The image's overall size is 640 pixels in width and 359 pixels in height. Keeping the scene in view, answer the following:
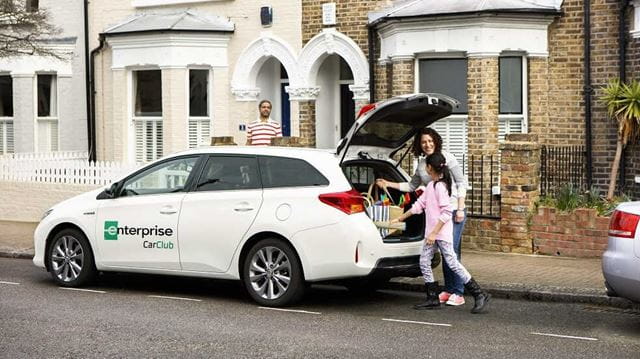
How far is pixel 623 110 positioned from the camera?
15469 millimetres

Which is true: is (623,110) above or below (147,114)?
below

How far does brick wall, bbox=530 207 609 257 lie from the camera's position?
44.3ft

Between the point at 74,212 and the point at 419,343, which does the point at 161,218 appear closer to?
the point at 74,212

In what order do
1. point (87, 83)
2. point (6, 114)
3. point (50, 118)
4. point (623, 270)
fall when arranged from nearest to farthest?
point (623, 270) < point (87, 83) < point (50, 118) < point (6, 114)

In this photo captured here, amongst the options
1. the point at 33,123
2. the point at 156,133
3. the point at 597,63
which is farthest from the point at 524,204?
the point at 33,123

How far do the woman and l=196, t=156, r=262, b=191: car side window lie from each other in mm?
1300

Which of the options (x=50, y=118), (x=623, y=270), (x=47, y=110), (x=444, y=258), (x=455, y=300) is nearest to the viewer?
(x=623, y=270)

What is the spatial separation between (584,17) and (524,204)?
414cm

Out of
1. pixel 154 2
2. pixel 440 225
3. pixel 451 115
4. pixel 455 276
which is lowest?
pixel 455 276

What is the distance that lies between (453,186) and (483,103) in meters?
6.39

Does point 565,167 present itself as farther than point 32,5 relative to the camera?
No

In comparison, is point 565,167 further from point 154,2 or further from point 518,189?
point 154,2

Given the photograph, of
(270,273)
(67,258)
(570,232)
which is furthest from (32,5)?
(270,273)

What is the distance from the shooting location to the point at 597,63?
54.4 feet
